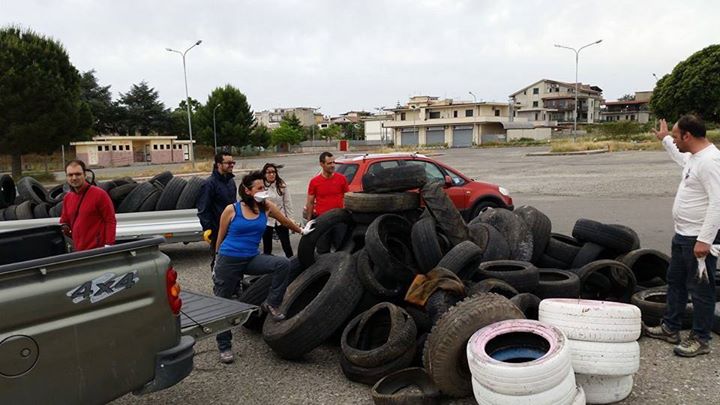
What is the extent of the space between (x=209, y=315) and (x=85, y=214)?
1.75m

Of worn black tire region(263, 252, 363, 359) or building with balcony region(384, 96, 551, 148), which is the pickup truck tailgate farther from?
building with balcony region(384, 96, 551, 148)

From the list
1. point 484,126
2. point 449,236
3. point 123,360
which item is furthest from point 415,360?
point 484,126

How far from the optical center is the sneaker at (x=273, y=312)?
4859 millimetres

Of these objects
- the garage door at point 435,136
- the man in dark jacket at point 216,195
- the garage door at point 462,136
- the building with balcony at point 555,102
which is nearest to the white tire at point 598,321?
the man in dark jacket at point 216,195

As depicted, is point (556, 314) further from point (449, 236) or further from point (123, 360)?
point (123, 360)

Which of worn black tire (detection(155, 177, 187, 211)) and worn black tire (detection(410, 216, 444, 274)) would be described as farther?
worn black tire (detection(155, 177, 187, 211))

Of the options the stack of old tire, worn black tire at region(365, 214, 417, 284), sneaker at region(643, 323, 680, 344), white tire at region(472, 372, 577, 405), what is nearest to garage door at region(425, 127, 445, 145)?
worn black tire at region(365, 214, 417, 284)

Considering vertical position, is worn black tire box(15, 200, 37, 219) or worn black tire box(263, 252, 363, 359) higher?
worn black tire box(15, 200, 37, 219)

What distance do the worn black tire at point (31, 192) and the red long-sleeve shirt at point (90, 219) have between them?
5280mm

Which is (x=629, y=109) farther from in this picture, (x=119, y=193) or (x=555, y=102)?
(x=119, y=193)

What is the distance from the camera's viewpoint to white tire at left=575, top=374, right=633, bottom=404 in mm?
3678

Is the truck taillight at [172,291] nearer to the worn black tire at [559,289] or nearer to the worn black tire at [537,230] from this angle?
the worn black tire at [559,289]

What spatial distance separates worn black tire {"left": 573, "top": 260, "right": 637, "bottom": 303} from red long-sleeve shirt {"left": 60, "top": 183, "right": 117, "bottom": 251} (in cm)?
467

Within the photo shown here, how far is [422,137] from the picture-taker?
297 ft
